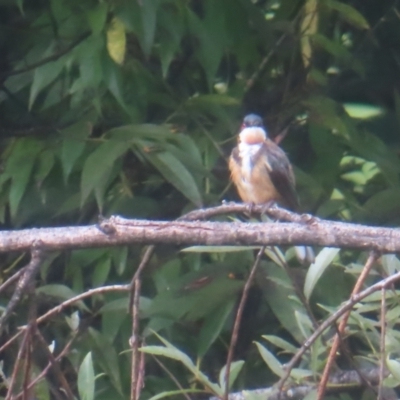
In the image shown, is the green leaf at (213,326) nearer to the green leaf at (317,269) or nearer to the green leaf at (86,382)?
the green leaf at (317,269)

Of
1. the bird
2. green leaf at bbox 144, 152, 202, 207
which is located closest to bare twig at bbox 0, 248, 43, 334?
green leaf at bbox 144, 152, 202, 207

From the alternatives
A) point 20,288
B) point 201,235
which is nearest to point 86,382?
point 201,235

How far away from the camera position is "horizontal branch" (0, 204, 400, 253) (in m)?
1.66

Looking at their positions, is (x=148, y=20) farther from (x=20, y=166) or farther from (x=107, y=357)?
(x=107, y=357)

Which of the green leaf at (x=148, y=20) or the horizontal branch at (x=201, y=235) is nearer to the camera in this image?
the horizontal branch at (x=201, y=235)

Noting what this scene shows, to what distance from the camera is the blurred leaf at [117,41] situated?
102 inches

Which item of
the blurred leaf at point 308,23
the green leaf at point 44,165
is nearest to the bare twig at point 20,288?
the green leaf at point 44,165

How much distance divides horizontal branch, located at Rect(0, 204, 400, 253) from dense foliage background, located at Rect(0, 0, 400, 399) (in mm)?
643

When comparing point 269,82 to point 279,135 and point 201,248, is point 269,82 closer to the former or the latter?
point 279,135

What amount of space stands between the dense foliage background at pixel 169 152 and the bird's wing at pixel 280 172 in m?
0.06

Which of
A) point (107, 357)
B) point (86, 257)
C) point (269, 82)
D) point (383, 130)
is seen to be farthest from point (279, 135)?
point (107, 357)

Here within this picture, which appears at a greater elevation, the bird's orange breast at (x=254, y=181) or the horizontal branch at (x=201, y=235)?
the horizontal branch at (x=201, y=235)

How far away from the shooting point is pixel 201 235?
67.2 inches

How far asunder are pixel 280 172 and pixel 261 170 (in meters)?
0.32
